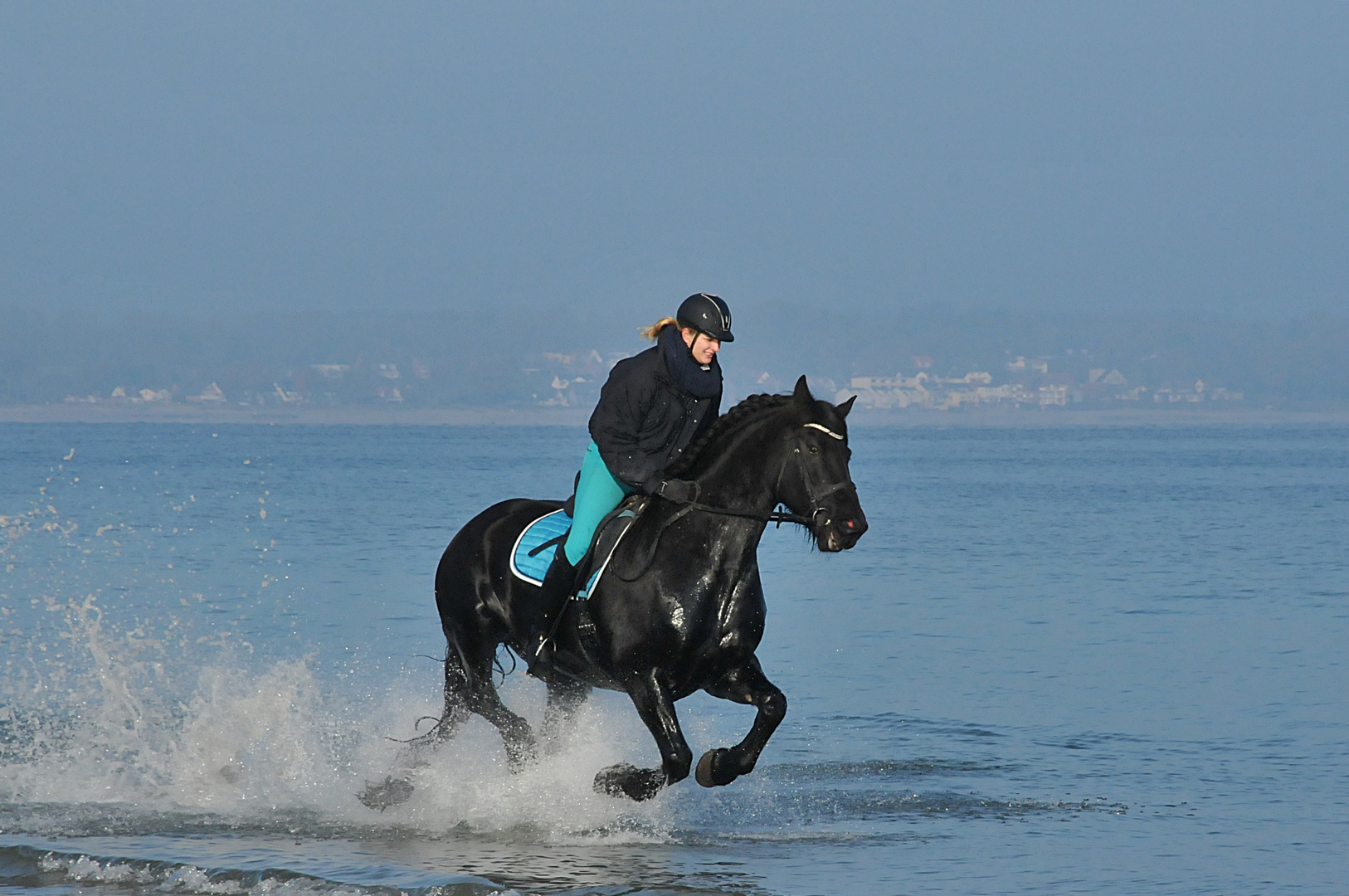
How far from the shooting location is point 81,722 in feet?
42.4

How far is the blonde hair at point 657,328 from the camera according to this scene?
8.75m

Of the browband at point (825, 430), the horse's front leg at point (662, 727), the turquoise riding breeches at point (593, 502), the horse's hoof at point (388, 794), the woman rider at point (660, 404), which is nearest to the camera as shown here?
the browband at point (825, 430)

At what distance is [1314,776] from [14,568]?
20.9 m

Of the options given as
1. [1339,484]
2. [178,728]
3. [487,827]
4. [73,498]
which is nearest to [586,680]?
[487,827]

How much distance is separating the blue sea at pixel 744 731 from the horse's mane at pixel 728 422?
7.41 ft

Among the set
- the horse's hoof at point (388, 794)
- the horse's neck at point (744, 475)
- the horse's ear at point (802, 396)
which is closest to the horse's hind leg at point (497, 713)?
the horse's hoof at point (388, 794)

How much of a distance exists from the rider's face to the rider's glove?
694 mm

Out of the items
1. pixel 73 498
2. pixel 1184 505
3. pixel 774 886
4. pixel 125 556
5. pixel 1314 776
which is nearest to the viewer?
pixel 774 886

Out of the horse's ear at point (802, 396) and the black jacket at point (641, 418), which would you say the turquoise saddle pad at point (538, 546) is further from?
the horse's ear at point (802, 396)

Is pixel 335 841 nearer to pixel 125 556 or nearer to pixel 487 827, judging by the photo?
pixel 487 827

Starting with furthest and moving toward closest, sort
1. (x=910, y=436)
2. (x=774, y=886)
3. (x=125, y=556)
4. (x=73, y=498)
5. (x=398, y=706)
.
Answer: (x=910, y=436) → (x=73, y=498) → (x=125, y=556) → (x=398, y=706) → (x=774, y=886)

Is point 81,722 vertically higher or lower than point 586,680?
lower

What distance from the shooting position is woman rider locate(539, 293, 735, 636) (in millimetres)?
8602

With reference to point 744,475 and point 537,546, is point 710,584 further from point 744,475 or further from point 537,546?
point 537,546
